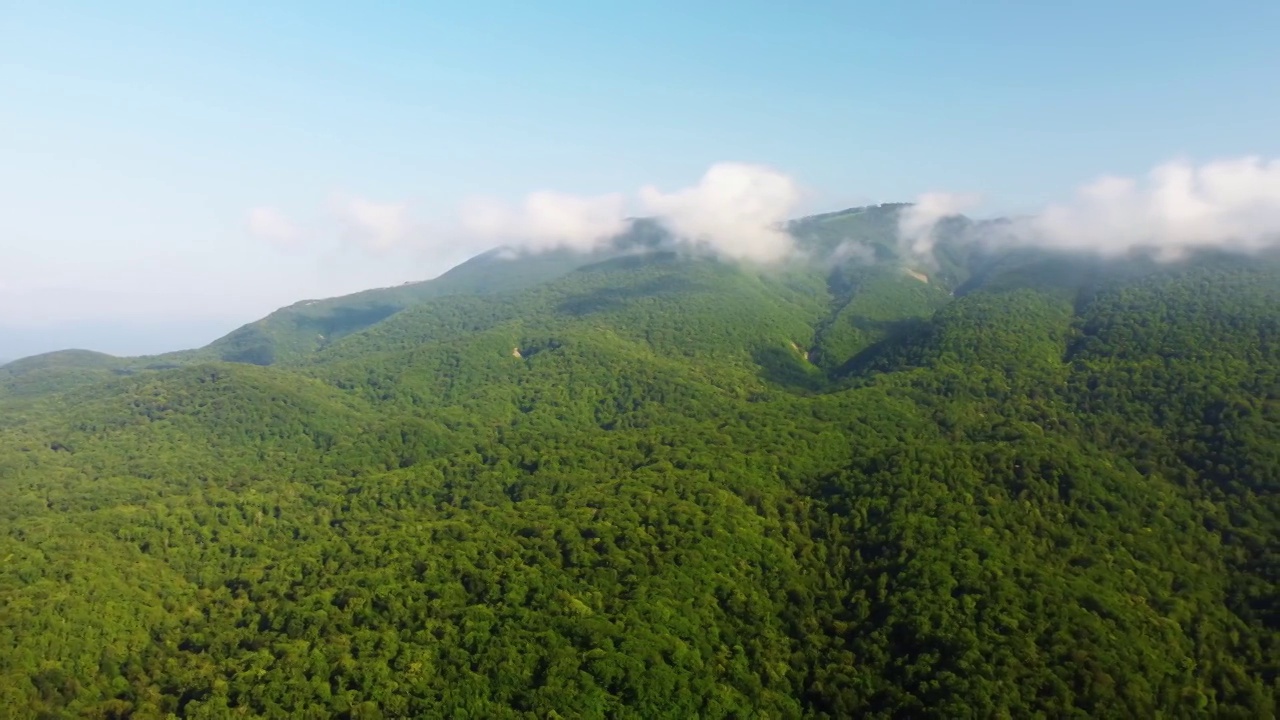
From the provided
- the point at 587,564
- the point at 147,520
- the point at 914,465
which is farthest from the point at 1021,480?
the point at 147,520

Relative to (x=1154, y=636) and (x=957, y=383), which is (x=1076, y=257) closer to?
(x=957, y=383)

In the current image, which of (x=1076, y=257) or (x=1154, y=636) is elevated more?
(x=1076, y=257)

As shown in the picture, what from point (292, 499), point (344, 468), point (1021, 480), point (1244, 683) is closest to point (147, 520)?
point (292, 499)

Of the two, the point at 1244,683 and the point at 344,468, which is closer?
the point at 1244,683

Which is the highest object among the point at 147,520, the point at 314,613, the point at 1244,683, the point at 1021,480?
the point at 147,520

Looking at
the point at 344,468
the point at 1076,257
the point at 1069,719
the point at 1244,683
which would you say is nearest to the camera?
the point at 1069,719

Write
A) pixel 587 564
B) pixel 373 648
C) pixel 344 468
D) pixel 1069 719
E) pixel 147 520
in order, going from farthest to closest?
pixel 344 468, pixel 147 520, pixel 587 564, pixel 373 648, pixel 1069 719

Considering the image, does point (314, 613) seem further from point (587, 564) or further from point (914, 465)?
point (914, 465)
